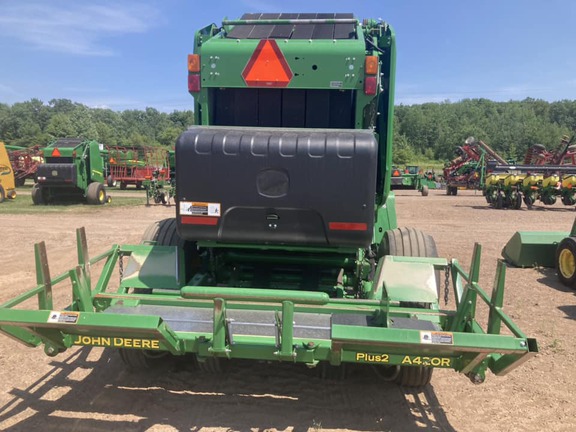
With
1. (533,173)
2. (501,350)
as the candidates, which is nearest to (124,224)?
(501,350)

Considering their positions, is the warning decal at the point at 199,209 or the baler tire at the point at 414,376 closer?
the warning decal at the point at 199,209

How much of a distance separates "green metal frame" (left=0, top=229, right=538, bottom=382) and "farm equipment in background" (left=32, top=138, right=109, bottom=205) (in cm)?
1551

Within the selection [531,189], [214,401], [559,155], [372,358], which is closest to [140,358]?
[214,401]

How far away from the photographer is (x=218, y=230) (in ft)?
11.4

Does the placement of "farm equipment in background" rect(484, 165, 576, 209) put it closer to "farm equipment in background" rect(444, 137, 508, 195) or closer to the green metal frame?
"farm equipment in background" rect(444, 137, 508, 195)

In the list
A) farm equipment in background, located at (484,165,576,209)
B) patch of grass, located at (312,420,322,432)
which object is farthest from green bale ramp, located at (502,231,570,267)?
farm equipment in background, located at (484,165,576,209)

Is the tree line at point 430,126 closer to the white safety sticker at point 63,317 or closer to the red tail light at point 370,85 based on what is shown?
the red tail light at point 370,85

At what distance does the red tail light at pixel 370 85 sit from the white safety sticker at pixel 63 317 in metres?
2.76

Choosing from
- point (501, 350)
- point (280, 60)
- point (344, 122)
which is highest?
point (280, 60)

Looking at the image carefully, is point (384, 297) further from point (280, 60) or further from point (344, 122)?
point (280, 60)

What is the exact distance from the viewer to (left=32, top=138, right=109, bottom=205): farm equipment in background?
1723 centimetres

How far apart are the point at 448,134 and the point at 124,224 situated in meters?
80.2

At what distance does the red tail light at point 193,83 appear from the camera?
400 centimetres

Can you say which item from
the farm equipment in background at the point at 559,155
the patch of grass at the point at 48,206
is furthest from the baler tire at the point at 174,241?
the farm equipment in background at the point at 559,155
